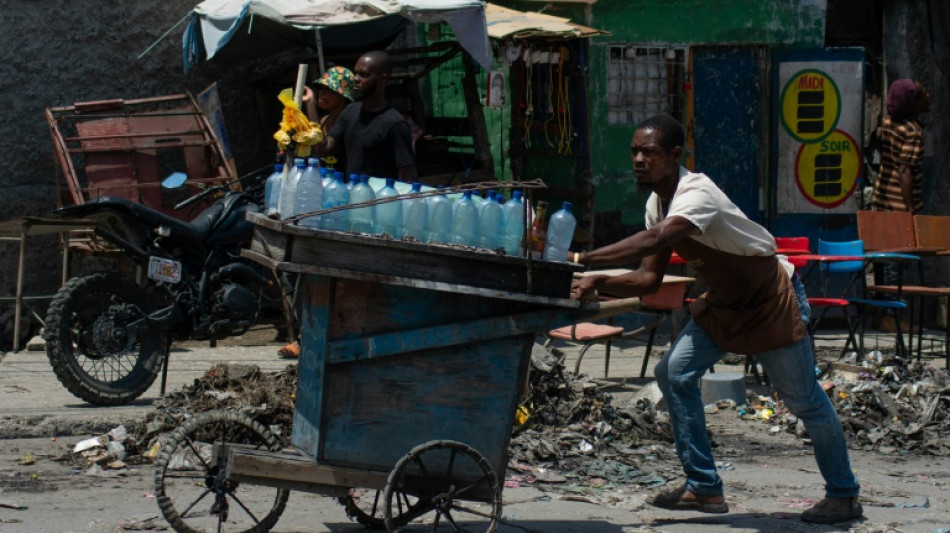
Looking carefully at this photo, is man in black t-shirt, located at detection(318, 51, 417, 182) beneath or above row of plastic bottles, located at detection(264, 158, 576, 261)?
above

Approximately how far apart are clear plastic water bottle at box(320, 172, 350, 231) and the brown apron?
1.56 m

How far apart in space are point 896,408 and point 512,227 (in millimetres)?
4398

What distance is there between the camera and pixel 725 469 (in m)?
7.15

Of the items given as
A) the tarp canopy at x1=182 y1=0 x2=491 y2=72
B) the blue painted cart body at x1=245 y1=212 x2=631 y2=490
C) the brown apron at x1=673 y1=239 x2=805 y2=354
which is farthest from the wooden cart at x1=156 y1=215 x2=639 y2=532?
the tarp canopy at x1=182 y1=0 x2=491 y2=72

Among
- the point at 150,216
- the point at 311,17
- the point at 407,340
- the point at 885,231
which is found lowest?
the point at 407,340

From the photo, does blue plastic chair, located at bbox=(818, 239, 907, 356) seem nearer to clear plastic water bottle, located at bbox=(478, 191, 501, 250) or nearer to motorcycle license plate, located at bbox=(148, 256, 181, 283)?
motorcycle license plate, located at bbox=(148, 256, 181, 283)

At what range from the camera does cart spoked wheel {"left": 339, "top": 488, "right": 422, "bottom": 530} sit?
16.9 feet

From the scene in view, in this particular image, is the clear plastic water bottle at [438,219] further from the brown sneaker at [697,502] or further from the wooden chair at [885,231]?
the wooden chair at [885,231]

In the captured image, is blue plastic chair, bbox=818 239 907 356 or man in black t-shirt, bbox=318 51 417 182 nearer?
man in black t-shirt, bbox=318 51 417 182

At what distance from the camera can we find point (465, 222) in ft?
16.7

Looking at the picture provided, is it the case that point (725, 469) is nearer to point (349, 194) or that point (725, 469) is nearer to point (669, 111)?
point (349, 194)

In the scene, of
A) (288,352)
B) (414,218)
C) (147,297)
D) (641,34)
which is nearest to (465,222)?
(414,218)

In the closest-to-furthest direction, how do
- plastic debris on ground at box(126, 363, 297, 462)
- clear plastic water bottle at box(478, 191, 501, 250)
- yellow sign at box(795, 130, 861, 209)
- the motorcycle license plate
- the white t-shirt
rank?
clear plastic water bottle at box(478, 191, 501, 250)
the white t-shirt
plastic debris on ground at box(126, 363, 297, 462)
the motorcycle license plate
yellow sign at box(795, 130, 861, 209)

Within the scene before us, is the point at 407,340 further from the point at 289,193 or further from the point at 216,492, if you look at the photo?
the point at 216,492
